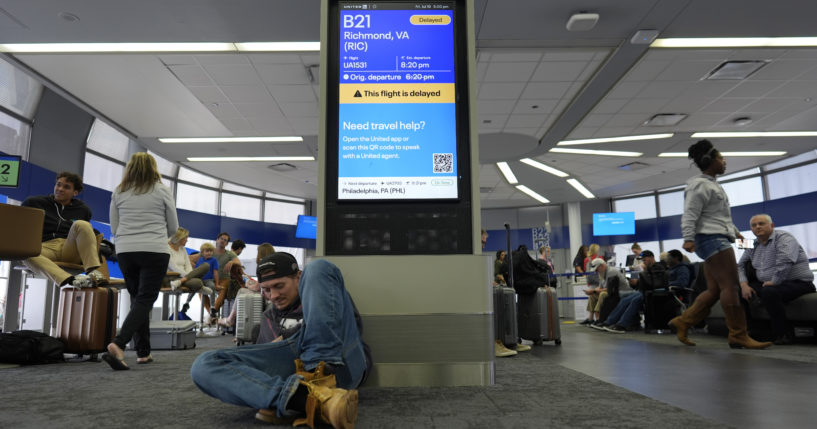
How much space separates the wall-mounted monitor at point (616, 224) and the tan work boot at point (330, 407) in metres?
15.7

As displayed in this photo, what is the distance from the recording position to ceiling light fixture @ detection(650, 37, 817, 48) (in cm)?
614

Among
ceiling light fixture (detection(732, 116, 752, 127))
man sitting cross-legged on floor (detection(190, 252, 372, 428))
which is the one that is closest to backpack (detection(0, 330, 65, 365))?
man sitting cross-legged on floor (detection(190, 252, 372, 428))

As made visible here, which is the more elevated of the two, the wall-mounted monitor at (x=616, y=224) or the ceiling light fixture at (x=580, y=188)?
the ceiling light fixture at (x=580, y=188)

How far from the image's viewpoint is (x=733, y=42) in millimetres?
6207

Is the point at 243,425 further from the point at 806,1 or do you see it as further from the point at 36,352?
the point at 806,1

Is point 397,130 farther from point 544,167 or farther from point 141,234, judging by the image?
point 544,167

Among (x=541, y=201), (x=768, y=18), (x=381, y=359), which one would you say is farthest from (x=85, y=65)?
(x=541, y=201)

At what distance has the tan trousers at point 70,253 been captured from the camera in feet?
12.2

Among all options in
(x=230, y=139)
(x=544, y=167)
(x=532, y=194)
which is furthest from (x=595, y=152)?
(x=230, y=139)

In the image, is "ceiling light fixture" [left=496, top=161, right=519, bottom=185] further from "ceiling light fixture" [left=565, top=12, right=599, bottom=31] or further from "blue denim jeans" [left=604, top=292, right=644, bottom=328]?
"ceiling light fixture" [left=565, top=12, right=599, bottom=31]

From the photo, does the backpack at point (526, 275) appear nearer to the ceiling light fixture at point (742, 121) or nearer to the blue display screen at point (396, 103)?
the blue display screen at point (396, 103)

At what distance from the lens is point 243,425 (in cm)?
156

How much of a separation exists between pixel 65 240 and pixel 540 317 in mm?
4287

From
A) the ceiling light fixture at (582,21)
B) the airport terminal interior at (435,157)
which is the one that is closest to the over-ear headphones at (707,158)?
the airport terminal interior at (435,157)
